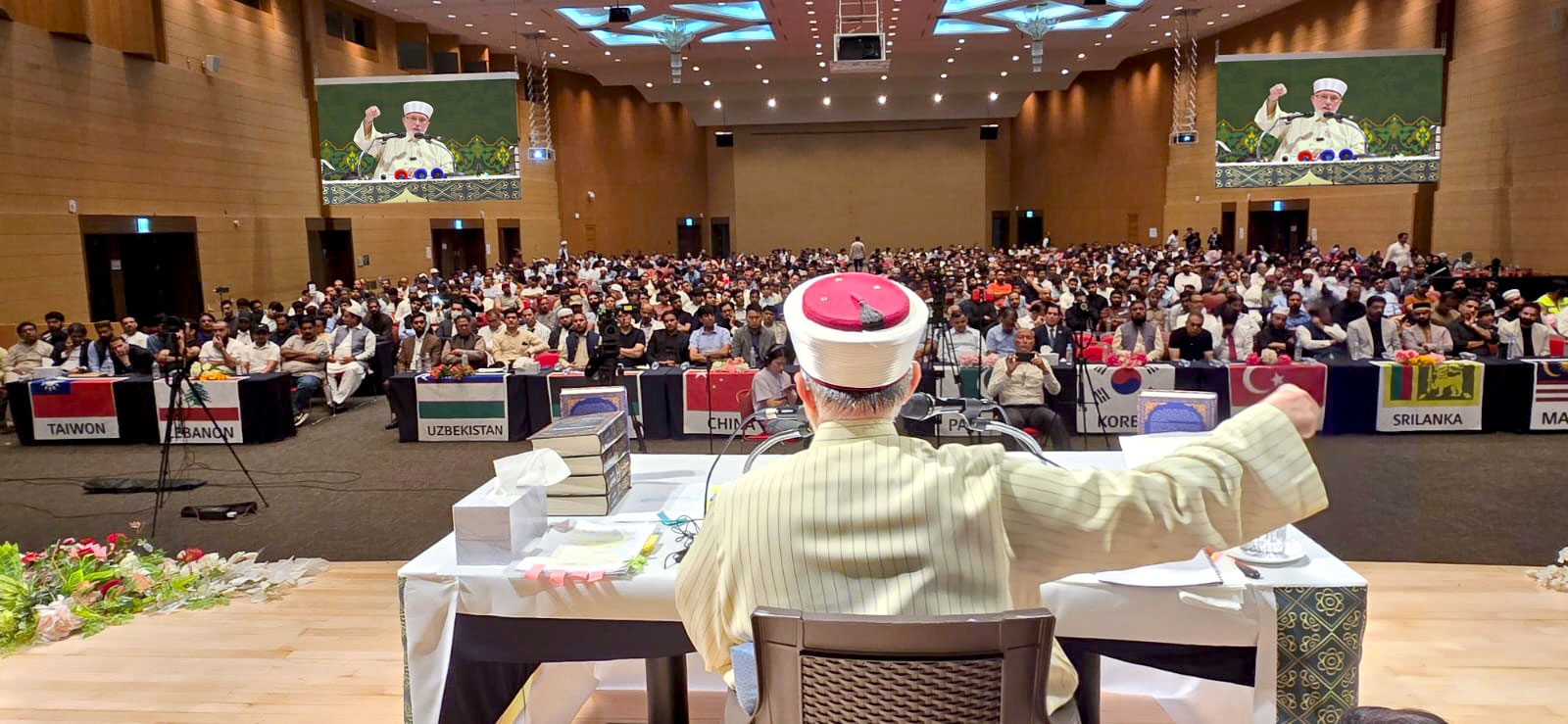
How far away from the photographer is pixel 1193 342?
8.49 m

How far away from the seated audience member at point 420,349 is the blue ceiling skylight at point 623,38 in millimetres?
12046

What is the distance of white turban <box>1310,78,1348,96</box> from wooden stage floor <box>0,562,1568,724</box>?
905cm

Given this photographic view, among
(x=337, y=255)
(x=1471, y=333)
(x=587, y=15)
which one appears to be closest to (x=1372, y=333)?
(x=1471, y=333)

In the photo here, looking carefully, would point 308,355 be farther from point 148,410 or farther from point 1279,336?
point 1279,336

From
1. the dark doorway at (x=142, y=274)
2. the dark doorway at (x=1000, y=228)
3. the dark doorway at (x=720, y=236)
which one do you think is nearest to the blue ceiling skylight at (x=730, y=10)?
the dark doorway at (x=142, y=274)

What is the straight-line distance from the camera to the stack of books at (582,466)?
302cm

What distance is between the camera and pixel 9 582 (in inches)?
181

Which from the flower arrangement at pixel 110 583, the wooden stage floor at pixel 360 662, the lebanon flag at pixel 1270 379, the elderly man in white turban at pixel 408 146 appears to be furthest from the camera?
the elderly man in white turban at pixel 408 146

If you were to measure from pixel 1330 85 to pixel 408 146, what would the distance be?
11388 mm

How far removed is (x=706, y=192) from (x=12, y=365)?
2636 cm

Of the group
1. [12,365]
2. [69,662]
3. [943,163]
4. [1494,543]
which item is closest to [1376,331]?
[1494,543]

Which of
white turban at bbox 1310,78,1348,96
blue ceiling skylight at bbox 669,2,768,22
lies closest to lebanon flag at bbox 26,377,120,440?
blue ceiling skylight at bbox 669,2,768,22

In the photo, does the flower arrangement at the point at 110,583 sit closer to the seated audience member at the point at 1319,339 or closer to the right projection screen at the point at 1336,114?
the seated audience member at the point at 1319,339

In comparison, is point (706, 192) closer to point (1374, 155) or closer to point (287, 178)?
point (287, 178)
